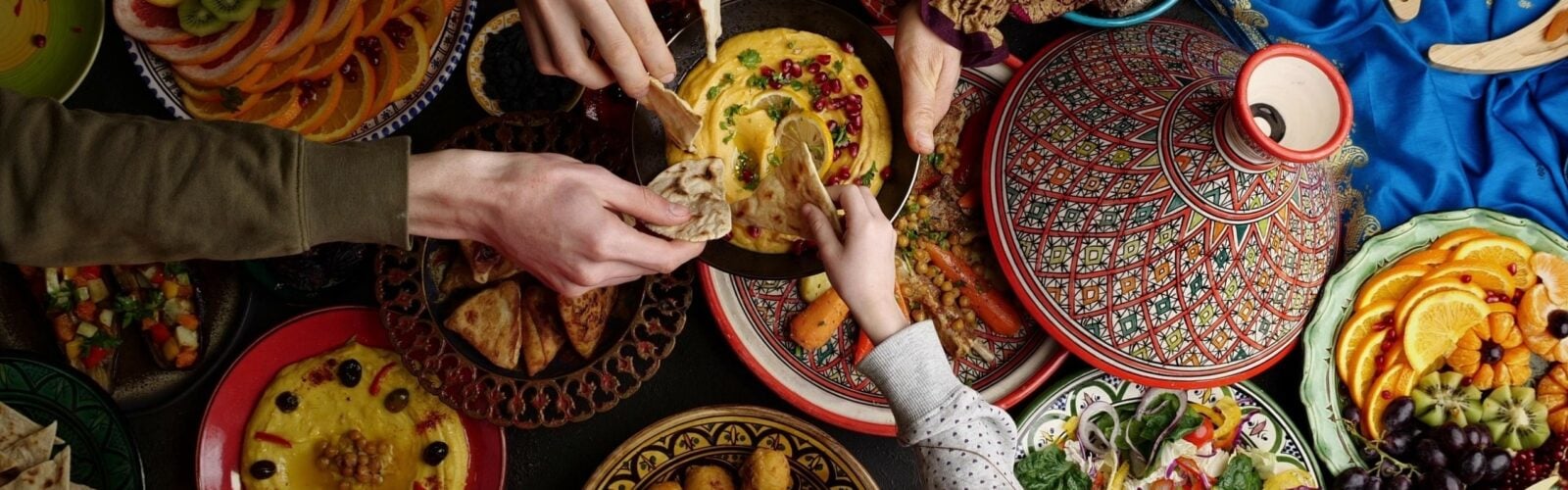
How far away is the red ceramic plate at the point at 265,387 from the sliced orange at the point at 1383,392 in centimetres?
221

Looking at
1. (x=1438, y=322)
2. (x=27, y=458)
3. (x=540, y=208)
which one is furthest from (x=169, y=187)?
(x=1438, y=322)

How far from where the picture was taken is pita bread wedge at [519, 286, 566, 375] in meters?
2.13

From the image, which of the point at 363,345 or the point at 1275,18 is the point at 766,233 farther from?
the point at 1275,18

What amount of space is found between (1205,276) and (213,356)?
227 cm

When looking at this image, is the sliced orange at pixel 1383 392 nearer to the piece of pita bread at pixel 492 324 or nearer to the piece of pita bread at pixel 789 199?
the piece of pita bread at pixel 789 199

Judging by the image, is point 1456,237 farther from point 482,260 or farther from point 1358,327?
point 482,260

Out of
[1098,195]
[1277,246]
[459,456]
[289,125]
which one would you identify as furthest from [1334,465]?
[289,125]

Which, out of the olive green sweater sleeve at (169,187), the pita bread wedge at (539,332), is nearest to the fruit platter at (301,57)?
the pita bread wedge at (539,332)

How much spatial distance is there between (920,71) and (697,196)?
1.92 ft

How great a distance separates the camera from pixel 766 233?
2070 millimetres

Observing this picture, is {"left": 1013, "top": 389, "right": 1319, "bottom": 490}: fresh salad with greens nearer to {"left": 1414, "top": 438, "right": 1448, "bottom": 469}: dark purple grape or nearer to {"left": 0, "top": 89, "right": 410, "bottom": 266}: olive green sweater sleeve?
{"left": 1414, "top": 438, "right": 1448, "bottom": 469}: dark purple grape

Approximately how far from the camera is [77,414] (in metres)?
2.01

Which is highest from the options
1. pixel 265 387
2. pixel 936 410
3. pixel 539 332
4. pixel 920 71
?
pixel 920 71

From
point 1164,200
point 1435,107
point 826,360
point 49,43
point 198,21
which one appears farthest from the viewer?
point 1435,107
